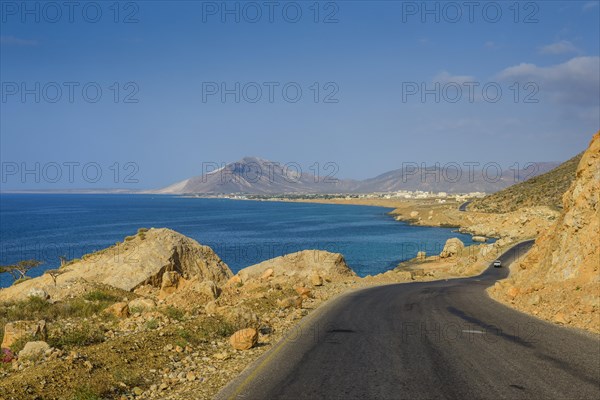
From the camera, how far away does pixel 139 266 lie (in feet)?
95.9

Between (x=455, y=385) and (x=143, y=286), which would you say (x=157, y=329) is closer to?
(x=455, y=385)

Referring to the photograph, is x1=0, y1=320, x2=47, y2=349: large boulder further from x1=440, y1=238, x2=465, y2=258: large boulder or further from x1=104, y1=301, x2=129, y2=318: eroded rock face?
x1=440, y1=238, x2=465, y2=258: large boulder

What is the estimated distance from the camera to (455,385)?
9.65 m

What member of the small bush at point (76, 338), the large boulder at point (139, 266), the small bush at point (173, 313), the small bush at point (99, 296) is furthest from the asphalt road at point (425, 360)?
the large boulder at point (139, 266)

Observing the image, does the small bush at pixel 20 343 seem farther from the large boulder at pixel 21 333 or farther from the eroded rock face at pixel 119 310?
the eroded rock face at pixel 119 310

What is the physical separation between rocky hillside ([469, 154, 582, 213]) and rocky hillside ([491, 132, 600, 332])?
316 ft

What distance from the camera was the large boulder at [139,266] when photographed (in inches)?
Result: 1101

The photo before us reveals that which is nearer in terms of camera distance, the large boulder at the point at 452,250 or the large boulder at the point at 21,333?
the large boulder at the point at 21,333

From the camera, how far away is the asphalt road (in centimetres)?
940

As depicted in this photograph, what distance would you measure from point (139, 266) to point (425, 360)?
73.5 ft

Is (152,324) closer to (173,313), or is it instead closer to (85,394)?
(173,313)

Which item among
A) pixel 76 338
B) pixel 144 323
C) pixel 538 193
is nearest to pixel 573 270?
pixel 144 323

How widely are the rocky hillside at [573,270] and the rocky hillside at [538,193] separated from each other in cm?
9623

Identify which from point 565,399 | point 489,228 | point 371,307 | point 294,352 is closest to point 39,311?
point 294,352
